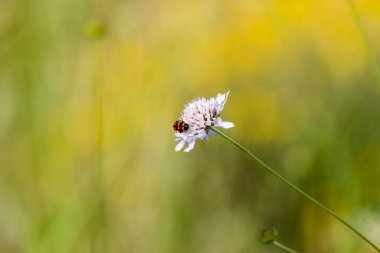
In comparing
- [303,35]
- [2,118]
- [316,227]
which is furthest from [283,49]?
[2,118]

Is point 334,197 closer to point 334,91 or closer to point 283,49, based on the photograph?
point 334,91

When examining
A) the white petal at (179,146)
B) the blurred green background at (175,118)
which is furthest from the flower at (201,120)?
the blurred green background at (175,118)

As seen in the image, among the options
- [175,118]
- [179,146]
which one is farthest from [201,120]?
[175,118]

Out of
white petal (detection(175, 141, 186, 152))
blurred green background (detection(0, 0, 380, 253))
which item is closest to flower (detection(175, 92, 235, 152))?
white petal (detection(175, 141, 186, 152))

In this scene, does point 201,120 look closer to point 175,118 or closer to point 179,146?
point 179,146

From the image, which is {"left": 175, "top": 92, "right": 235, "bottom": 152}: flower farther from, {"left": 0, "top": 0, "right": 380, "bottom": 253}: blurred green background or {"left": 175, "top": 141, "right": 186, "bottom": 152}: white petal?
{"left": 0, "top": 0, "right": 380, "bottom": 253}: blurred green background

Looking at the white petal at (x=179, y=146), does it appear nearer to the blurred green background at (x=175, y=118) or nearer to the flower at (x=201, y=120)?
the flower at (x=201, y=120)
